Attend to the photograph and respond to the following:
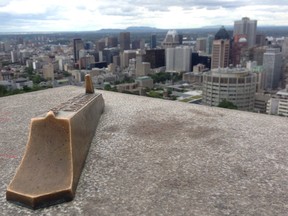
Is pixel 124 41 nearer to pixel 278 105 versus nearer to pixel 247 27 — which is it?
pixel 247 27

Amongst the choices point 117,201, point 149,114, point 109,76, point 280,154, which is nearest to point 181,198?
point 117,201

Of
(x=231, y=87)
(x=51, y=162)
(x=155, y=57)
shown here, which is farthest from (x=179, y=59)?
(x=51, y=162)

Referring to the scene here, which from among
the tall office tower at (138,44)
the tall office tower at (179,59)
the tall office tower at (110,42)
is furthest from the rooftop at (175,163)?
the tall office tower at (110,42)

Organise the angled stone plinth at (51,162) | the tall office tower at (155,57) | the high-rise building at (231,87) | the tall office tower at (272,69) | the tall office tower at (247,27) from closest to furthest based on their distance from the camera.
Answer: the angled stone plinth at (51,162)
the high-rise building at (231,87)
the tall office tower at (272,69)
the tall office tower at (155,57)
the tall office tower at (247,27)

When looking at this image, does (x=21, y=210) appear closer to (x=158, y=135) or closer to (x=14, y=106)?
(x=158, y=135)

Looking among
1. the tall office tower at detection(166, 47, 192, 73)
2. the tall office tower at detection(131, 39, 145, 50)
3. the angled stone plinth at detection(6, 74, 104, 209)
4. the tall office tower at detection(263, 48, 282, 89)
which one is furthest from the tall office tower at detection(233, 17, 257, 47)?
the angled stone plinth at detection(6, 74, 104, 209)

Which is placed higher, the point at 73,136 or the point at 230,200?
the point at 73,136

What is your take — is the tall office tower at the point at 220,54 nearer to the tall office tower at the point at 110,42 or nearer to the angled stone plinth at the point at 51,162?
the tall office tower at the point at 110,42
